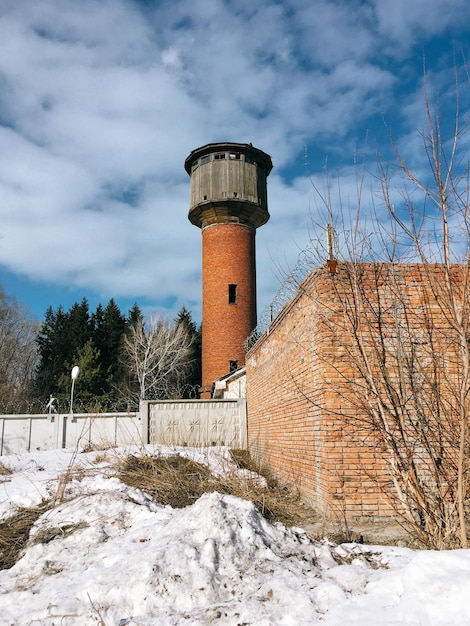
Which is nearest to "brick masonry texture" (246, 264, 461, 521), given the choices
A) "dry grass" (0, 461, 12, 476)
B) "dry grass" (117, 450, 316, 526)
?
"dry grass" (117, 450, 316, 526)

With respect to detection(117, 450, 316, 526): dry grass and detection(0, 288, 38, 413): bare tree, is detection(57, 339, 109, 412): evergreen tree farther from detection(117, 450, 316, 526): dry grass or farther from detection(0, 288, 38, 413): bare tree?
detection(117, 450, 316, 526): dry grass

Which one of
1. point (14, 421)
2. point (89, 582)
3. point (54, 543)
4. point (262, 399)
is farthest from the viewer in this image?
point (14, 421)

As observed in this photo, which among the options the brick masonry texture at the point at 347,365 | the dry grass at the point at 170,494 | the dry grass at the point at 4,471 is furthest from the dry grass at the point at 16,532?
the dry grass at the point at 4,471

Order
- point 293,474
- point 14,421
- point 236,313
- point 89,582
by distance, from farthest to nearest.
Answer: point 236,313 < point 14,421 < point 293,474 < point 89,582

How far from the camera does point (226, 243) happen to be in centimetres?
2362

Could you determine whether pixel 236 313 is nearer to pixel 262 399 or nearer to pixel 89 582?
pixel 262 399

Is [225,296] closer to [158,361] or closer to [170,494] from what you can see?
[158,361]

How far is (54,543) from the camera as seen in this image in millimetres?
5637

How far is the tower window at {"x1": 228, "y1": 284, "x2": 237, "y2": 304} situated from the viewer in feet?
76.5

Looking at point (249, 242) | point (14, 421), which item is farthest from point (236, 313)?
point (14, 421)

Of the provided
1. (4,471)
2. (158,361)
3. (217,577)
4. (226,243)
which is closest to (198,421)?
(4,471)

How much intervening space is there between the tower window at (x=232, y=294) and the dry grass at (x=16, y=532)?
1660 cm

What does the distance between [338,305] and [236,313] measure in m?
16.3

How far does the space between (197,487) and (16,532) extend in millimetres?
2370
